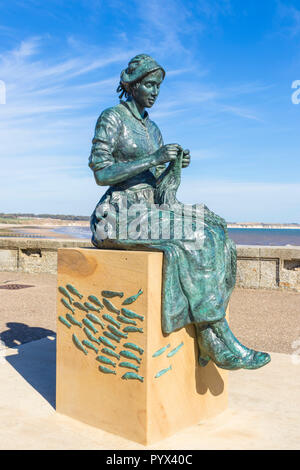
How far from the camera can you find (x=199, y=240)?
3184mm

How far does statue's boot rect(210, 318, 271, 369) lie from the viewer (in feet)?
10.3

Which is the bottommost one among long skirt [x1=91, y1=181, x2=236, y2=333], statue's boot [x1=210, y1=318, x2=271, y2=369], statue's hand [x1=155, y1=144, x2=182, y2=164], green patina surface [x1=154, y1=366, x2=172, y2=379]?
green patina surface [x1=154, y1=366, x2=172, y2=379]

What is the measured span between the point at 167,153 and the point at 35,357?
2783 millimetres

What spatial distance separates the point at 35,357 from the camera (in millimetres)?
4898

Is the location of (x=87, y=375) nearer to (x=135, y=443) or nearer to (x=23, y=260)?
(x=135, y=443)

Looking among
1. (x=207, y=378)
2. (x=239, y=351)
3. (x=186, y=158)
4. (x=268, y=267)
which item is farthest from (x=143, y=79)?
(x=268, y=267)

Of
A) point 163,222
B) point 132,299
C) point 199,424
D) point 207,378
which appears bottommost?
point 199,424

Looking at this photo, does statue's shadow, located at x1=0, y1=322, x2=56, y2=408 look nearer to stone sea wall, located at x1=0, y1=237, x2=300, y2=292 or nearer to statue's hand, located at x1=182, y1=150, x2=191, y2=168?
statue's hand, located at x1=182, y1=150, x2=191, y2=168

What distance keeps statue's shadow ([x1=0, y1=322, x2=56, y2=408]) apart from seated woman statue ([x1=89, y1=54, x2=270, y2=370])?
56.5 inches

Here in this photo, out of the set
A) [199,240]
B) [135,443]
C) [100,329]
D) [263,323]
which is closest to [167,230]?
[199,240]

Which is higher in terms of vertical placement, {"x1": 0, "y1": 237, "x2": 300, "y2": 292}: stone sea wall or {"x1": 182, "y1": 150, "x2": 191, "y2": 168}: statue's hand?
{"x1": 182, "y1": 150, "x2": 191, "y2": 168}: statue's hand

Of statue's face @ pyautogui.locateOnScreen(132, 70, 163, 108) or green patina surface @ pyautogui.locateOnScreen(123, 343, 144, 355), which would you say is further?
statue's face @ pyautogui.locateOnScreen(132, 70, 163, 108)

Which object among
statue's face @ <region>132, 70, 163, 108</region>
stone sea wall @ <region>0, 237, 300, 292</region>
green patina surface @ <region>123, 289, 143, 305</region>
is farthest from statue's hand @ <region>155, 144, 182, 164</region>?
stone sea wall @ <region>0, 237, 300, 292</region>

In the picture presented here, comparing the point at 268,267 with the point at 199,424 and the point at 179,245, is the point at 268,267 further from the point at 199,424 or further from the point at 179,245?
the point at 179,245
